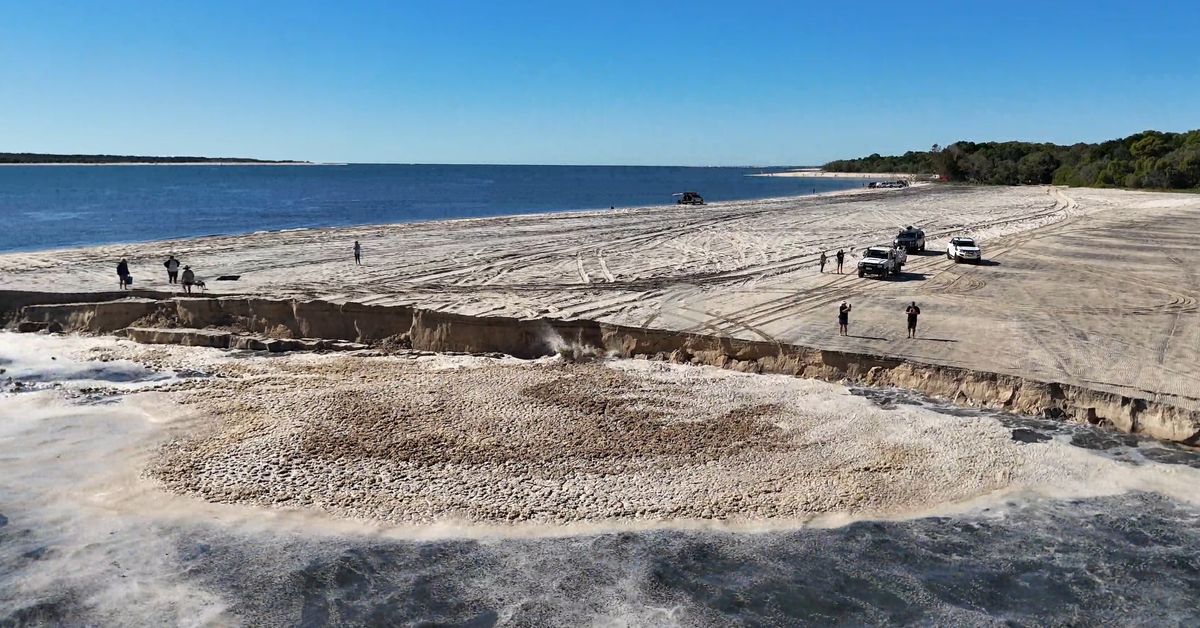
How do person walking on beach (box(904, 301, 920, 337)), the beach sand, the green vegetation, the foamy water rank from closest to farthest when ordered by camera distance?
the foamy water → the beach sand → person walking on beach (box(904, 301, 920, 337)) → the green vegetation

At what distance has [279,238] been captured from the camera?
47.7 meters

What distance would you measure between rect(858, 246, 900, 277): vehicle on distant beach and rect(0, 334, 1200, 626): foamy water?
18.9 m

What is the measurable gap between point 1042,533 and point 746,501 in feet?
15.9

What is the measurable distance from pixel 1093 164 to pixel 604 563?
5292 inches

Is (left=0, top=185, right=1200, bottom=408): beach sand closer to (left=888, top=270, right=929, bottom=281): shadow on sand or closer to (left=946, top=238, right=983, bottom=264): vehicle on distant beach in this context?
(left=888, top=270, right=929, bottom=281): shadow on sand

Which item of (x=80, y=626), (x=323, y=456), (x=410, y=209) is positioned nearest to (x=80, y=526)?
(x=80, y=626)

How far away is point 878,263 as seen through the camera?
34.2 meters

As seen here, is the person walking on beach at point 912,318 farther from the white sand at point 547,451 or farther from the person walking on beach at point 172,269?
the person walking on beach at point 172,269

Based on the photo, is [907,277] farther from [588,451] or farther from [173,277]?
[173,277]

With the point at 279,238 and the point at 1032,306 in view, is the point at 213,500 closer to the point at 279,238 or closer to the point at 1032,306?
the point at 1032,306

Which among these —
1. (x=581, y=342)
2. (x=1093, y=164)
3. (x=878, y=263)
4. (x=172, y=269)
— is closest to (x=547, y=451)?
(x=581, y=342)

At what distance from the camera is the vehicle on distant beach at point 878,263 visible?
34281 mm

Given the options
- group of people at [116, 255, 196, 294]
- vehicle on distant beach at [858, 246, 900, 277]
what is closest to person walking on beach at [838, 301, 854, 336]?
vehicle on distant beach at [858, 246, 900, 277]

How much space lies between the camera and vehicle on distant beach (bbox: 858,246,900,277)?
112 feet
